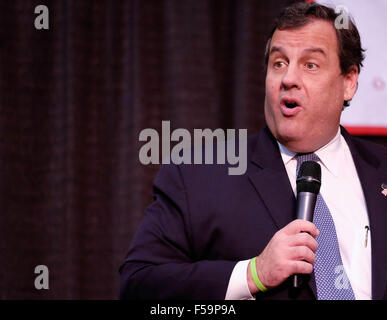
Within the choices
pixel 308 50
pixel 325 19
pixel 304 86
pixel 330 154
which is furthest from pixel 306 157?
pixel 325 19

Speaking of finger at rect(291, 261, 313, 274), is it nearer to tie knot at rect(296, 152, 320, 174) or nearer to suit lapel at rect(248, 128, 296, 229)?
suit lapel at rect(248, 128, 296, 229)

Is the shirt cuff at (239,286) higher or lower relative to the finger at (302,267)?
lower

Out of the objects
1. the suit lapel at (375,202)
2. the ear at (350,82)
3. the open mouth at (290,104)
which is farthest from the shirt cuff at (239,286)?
the ear at (350,82)

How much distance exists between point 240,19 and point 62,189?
101 cm

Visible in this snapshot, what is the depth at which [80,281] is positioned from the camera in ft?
7.00

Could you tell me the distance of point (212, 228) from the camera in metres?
1.40

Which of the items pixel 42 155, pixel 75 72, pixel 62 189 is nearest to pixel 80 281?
pixel 62 189

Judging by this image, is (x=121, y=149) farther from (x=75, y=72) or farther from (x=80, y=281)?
(x=80, y=281)

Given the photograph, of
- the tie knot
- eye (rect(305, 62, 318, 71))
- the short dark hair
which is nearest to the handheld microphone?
the tie knot

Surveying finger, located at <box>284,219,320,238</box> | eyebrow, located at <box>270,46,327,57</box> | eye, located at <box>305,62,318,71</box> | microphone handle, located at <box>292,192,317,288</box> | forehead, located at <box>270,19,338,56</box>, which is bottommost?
finger, located at <box>284,219,320,238</box>

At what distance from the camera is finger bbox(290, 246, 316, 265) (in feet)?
3.47

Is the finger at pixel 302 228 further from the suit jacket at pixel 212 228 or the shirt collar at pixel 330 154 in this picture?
the shirt collar at pixel 330 154

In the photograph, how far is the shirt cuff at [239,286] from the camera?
1.23 meters

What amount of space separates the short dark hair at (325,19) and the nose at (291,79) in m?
0.15
